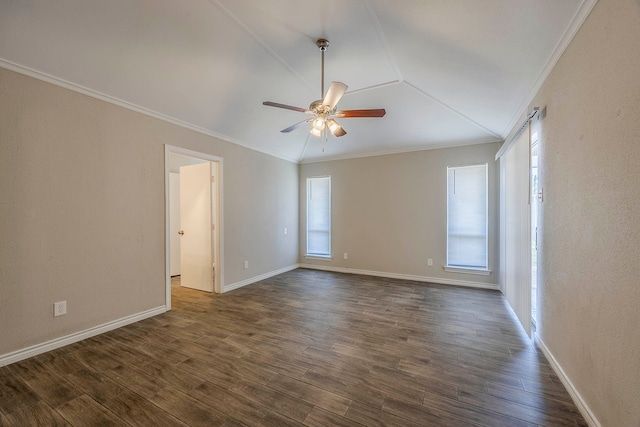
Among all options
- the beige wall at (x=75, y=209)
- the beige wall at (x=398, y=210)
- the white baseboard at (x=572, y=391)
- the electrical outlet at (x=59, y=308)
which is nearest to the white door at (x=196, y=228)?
the beige wall at (x=75, y=209)

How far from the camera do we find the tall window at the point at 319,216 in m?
5.73

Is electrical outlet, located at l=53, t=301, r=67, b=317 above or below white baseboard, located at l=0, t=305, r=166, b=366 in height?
above

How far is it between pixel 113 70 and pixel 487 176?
5321 mm

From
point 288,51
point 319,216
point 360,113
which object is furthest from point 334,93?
point 319,216

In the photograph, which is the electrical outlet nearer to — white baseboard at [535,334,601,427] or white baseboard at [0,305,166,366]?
white baseboard at [0,305,166,366]

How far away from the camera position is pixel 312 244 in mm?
5945

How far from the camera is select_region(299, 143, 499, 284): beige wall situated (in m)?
4.44

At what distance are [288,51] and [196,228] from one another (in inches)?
125

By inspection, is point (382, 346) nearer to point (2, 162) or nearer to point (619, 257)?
point (619, 257)

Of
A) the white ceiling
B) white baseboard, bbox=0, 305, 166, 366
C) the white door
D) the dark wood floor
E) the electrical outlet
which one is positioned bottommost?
the dark wood floor

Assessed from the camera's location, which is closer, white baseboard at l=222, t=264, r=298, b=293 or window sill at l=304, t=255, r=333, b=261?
white baseboard at l=222, t=264, r=298, b=293

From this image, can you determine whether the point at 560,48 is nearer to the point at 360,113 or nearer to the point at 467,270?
the point at 360,113

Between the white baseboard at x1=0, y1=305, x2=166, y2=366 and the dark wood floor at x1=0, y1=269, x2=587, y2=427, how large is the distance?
73mm

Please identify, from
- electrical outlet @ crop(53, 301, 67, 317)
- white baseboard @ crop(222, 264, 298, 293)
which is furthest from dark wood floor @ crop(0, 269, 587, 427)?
white baseboard @ crop(222, 264, 298, 293)
